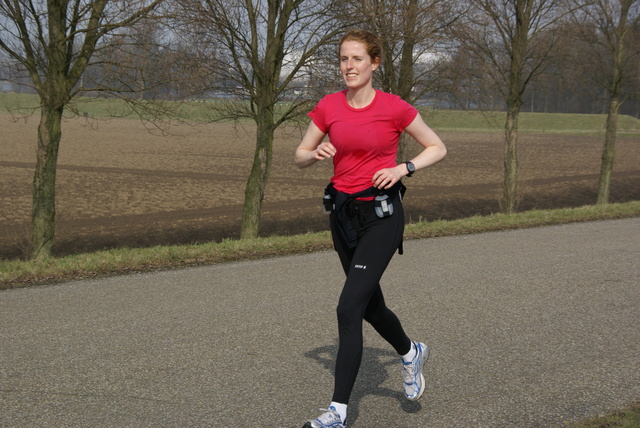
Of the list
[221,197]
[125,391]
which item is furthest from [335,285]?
[221,197]

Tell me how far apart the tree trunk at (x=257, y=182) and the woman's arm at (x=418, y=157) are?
1048 cm

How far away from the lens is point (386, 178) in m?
4.08

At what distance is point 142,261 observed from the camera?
959 cm

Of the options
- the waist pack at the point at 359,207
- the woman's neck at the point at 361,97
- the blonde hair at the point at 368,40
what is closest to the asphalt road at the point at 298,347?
the waist pack at the point at 359,207

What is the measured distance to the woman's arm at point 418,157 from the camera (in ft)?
13.4

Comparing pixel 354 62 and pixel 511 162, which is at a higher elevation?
pixel 354 62

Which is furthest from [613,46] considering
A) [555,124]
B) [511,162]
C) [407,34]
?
[555,124]

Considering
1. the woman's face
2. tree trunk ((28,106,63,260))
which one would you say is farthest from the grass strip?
the woman's face

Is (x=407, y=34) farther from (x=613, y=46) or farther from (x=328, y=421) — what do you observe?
(x=328, y=421)

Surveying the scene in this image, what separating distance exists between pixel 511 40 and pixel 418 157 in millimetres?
14516

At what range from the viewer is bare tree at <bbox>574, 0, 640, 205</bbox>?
776 inches

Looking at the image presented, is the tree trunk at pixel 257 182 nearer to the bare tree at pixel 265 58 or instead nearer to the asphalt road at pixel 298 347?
the bare tree at pixel 265 58

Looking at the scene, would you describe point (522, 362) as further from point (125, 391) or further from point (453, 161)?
point (453, 161)

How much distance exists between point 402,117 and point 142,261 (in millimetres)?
5958
